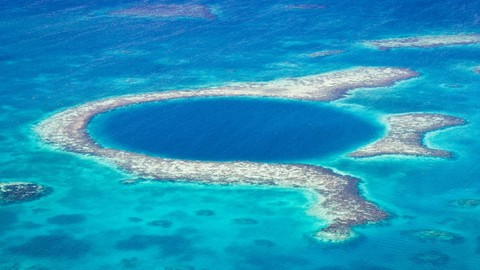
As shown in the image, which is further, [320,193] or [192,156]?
[192,156]

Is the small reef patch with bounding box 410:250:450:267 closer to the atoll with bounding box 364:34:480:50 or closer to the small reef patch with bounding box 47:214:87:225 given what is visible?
the small reef patch with bounding box 47:214:87:225

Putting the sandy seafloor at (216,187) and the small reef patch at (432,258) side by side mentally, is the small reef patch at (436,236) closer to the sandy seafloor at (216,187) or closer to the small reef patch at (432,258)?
the sandy seafloor at (216,187)

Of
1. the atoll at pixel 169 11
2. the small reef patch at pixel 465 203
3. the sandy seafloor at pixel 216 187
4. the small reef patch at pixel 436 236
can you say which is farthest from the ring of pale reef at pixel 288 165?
the atoll at pixel 169 11

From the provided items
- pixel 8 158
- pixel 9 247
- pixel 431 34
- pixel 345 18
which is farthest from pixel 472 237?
pixel 345 18

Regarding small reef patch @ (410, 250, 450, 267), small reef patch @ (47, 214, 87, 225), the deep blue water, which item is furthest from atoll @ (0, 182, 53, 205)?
small reef patch @ (410, 250, 450, 267)

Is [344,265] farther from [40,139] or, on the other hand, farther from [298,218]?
[40,139]

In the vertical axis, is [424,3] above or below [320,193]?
above
